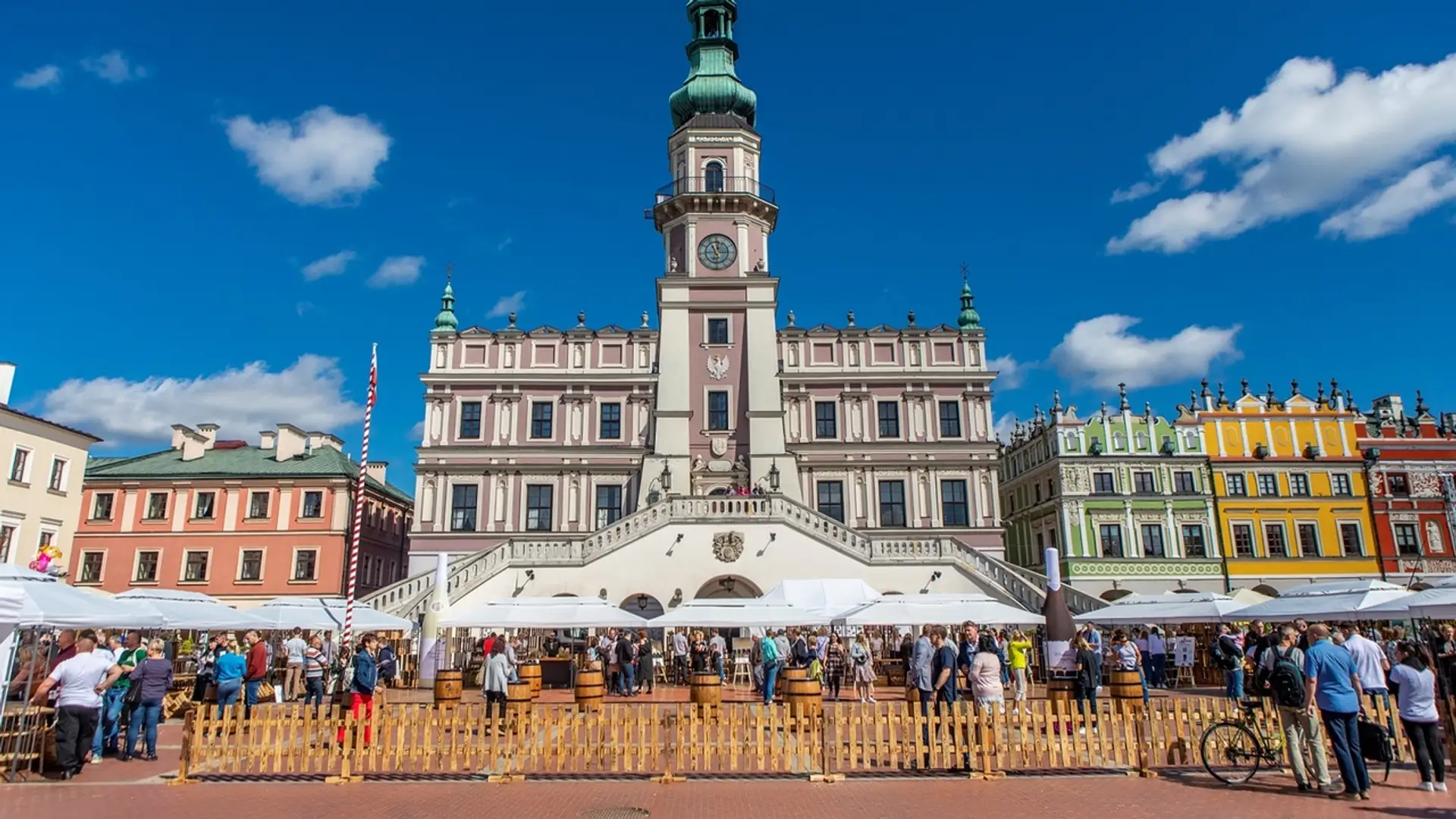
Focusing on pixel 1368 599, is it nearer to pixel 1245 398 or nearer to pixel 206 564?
pixel 1245 398

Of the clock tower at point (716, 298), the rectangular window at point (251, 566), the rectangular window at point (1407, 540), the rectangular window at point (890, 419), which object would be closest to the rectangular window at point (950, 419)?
the rectangular window at point (890, 419)

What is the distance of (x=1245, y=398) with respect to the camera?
50406 mm

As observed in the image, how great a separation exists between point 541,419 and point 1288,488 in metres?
37.8

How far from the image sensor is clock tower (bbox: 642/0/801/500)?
3988 centimetres

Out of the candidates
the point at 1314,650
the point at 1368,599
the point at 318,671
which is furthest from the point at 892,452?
the point at 1314,650

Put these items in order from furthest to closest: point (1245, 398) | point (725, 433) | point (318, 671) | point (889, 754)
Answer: point (1245, 398) → point (725, 433) → point (318, 671) → point (889, 754)

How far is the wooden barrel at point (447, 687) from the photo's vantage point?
18.9m

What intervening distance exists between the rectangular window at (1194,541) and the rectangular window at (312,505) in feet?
139

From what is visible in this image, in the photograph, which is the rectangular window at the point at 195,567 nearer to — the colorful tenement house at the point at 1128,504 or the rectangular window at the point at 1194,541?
the colorful tenement house at the point at 1128,504

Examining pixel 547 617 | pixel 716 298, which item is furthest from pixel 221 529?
pixel 547 617

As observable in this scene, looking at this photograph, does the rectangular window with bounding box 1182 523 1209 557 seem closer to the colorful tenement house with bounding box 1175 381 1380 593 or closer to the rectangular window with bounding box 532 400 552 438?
the colorful tenement house with bounding box 1175 381 1380 593

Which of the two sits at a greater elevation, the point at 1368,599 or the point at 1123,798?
the point at 1368,599

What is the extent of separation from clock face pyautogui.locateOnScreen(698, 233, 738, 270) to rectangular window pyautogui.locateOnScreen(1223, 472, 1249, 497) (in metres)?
27.9

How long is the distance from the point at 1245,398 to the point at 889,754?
45.7m
